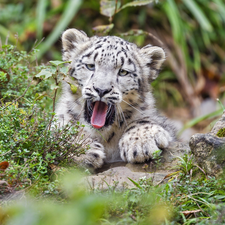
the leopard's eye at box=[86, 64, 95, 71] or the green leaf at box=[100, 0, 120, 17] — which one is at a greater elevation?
the green leaf at box=[100, 0, 120, 17]

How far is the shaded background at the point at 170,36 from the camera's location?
33.2 ft

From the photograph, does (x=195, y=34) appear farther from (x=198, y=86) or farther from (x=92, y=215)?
(x=92, y=215)

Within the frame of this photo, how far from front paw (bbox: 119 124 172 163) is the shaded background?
5.43 metres

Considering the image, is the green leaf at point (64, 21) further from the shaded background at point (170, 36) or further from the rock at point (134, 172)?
Result: the rock at point (134, 172)

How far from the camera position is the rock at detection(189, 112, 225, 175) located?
3.28 metres

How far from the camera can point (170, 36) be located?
420 inches

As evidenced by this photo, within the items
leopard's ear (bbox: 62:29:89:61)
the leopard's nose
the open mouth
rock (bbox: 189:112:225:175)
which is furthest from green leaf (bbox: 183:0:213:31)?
rock (bbox: 189:112:225:175)

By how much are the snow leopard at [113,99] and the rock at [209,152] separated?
2.82 feet

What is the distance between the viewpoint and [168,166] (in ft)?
13.7

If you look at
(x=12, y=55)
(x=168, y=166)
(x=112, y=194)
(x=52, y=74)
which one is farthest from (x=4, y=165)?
(x=12, y=55)

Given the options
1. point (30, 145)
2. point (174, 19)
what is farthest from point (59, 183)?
point (174, 19)

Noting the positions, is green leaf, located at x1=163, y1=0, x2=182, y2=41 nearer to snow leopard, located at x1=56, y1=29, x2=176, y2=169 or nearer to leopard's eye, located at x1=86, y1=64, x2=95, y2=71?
snow leopard, located at x1=56, y1=29, x2=176, y2=169

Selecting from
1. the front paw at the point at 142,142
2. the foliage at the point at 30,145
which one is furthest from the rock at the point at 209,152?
the foliage at the point at 30,145

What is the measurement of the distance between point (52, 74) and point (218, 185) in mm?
2127
